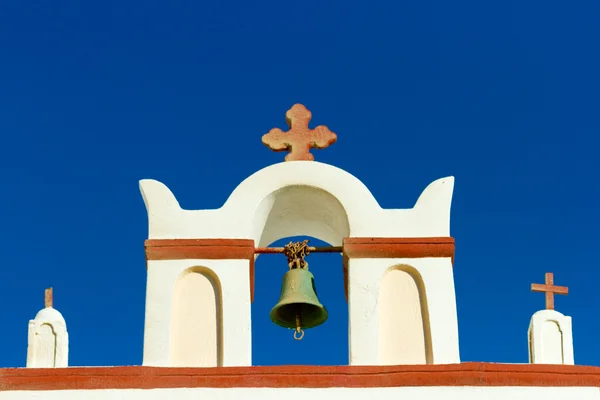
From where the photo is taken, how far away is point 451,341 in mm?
12922

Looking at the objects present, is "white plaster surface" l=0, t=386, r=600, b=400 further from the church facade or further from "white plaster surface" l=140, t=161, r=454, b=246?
"white plaster surface" l=140, t=161, r=454, b=246

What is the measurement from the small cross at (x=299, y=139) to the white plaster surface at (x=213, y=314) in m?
1.13

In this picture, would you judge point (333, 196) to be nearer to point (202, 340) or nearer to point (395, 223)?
point (395, 223)

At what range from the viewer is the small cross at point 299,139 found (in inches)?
544

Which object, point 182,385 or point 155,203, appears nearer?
point 182,385

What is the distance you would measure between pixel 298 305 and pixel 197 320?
990 mm

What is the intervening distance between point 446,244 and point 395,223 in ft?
1.50

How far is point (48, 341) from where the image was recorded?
509 inches

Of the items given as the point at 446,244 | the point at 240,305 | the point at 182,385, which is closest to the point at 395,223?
the point at 446,244

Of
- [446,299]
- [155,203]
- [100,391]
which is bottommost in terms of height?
[100,391]

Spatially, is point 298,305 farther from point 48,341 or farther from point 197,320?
point 48,341

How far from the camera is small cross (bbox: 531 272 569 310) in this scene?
525 inches

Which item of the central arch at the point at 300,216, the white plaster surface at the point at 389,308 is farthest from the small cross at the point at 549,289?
the central arch at the point at 300,216

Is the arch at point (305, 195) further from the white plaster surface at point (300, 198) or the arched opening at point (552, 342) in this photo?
the arched opening at point (552, 342)
